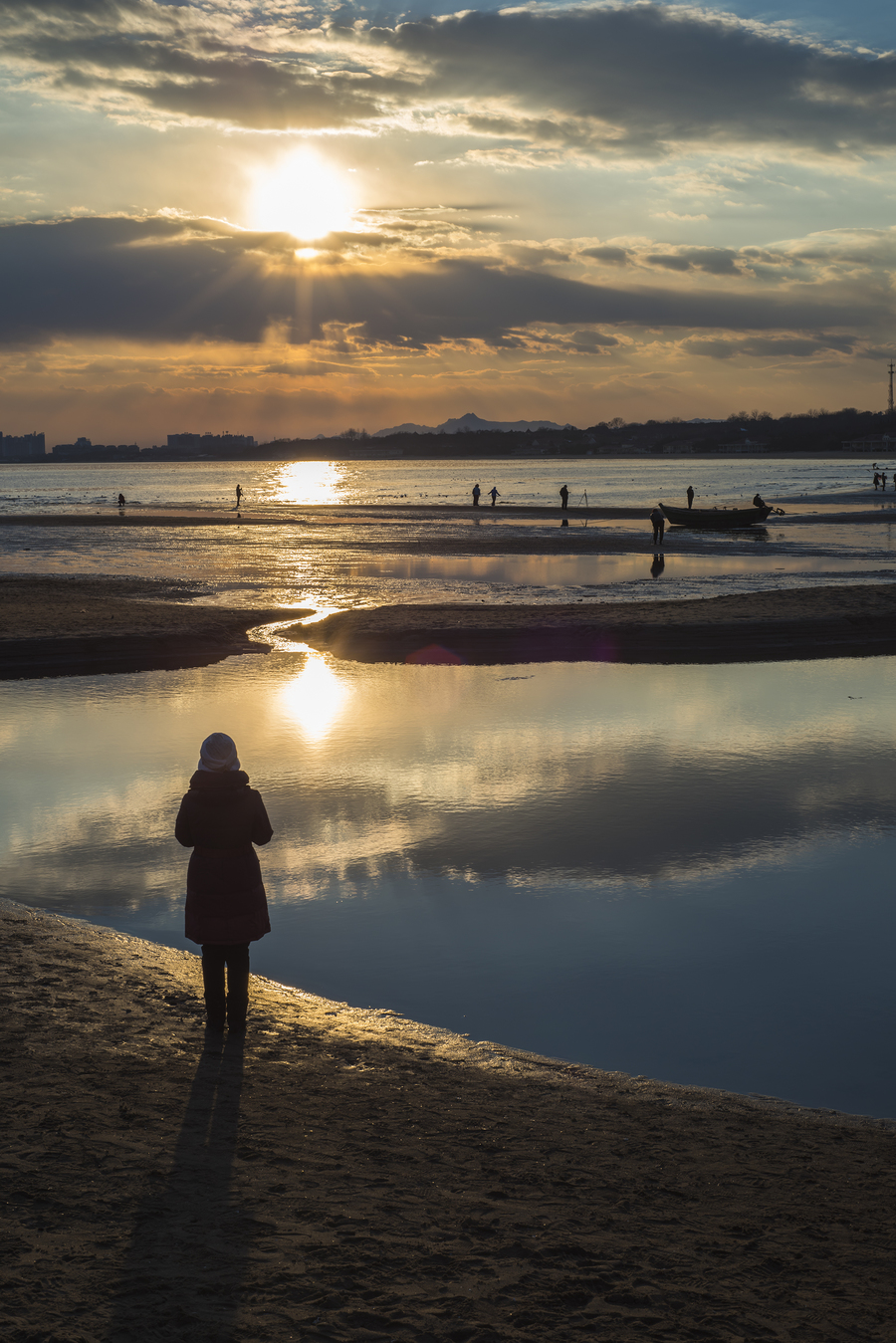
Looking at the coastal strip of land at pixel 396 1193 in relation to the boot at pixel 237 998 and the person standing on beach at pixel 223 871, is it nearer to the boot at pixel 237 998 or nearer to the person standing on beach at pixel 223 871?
the boot at pixel 237 998

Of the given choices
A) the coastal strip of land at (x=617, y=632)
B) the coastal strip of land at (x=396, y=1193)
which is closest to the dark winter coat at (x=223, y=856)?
the coastal strip of land at (x=396, y=1193)

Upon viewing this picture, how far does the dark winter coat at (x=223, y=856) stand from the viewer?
18.2ft

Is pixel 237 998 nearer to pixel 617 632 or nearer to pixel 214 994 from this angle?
pixel 214 994

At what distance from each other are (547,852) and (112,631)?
1363cm

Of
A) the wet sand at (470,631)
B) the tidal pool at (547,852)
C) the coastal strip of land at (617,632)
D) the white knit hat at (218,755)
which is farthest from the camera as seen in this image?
the coastal strip of land at (617,632)

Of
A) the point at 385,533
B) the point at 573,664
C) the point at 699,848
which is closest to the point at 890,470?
the point at 385,533

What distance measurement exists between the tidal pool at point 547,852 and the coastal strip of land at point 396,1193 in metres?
0.80

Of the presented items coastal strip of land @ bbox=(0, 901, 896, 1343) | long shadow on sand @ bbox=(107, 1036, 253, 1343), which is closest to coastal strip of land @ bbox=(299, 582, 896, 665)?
coastal strip of land @ bbox=(0, 901, 896, 1343)

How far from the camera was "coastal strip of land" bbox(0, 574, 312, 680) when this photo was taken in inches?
744

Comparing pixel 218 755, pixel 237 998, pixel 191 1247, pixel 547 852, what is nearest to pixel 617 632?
pixel 547 852

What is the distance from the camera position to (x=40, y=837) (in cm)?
974

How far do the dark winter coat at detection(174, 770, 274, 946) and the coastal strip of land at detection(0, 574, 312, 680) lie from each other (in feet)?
44.4

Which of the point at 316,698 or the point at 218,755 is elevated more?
the point at 218,755

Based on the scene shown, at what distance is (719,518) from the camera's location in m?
51.8
